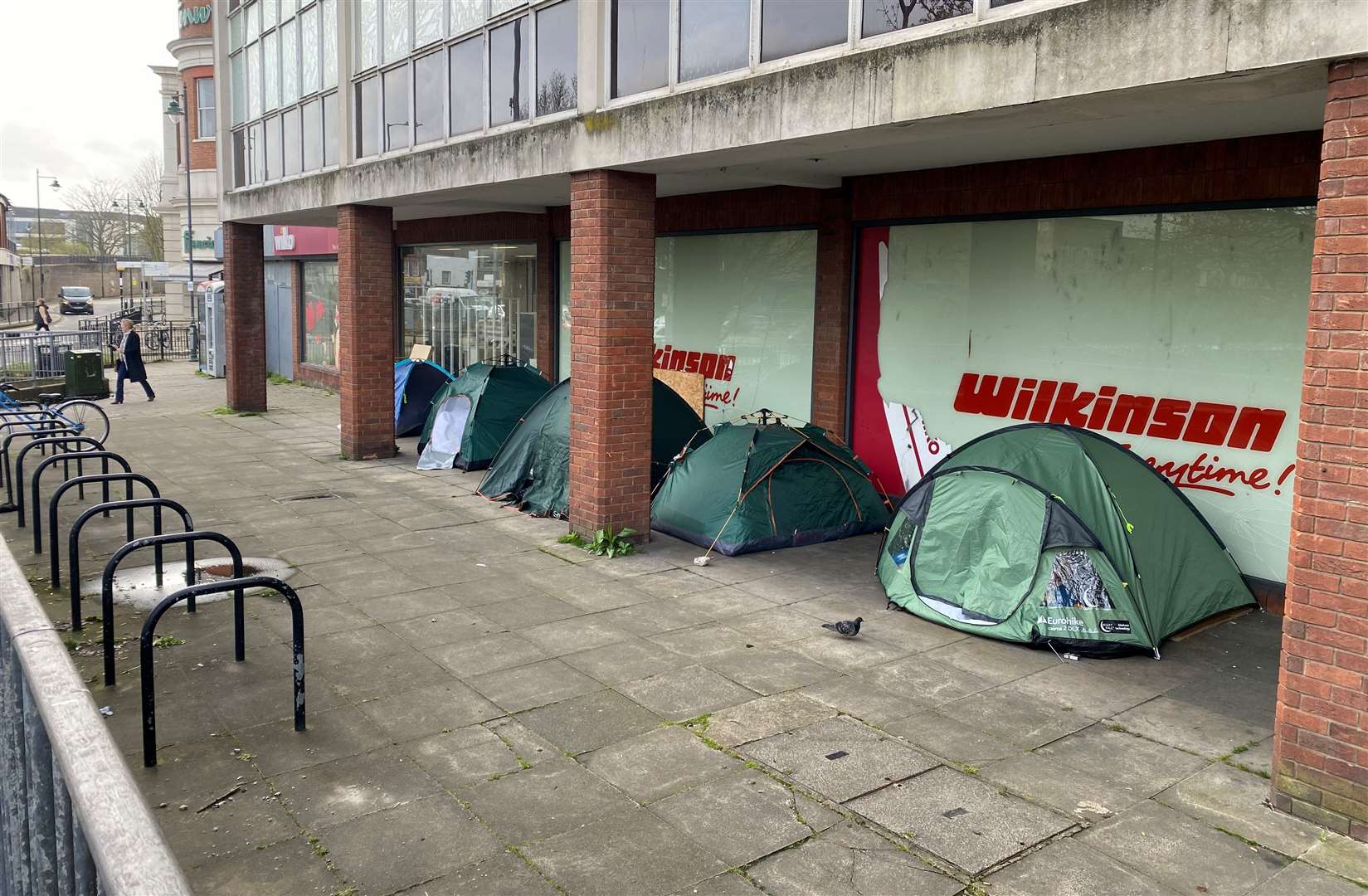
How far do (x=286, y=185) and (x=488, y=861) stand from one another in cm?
1530

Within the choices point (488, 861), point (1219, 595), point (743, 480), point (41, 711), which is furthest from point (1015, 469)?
point (41, 711)

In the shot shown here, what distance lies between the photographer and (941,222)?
11.0m

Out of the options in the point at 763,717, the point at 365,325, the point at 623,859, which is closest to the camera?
the point at 623,859

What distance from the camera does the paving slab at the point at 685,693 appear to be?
6410mm

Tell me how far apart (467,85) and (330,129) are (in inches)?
179

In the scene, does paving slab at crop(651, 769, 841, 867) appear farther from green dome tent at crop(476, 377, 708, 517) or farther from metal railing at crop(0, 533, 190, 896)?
green dome tent at crop(476, 377, 708, 517)

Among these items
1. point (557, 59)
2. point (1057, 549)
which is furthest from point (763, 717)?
point (557, 59)

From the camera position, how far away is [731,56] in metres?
8.76

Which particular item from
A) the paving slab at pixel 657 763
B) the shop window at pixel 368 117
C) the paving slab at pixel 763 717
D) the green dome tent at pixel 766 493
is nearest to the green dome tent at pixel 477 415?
the shop window at pixel 368 117

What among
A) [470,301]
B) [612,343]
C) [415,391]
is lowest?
[415,391]

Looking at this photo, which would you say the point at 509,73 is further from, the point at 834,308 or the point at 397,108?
the point at 834,308

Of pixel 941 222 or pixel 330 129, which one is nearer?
pixel 941 222

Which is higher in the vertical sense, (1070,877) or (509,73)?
(509,73)

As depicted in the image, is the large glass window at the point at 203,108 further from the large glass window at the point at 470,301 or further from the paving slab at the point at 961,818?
the paving slab at the point at 961,818
